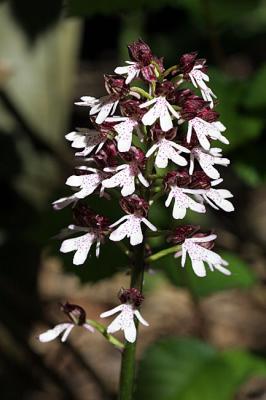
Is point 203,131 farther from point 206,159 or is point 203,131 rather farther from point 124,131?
point 124,131

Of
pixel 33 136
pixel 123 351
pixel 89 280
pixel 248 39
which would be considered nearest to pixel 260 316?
pixel 248 39

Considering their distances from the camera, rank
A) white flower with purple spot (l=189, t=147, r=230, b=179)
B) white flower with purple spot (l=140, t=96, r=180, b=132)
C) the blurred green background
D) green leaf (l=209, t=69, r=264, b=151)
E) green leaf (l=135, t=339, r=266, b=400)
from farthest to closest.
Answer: green leaf (l=209, t=69, r=264, b=151) < the blurred green background < green leaf (l=135, t=339, r=266, b=400) < white flower with purple spot (l=189, t=147, r=230, b=179) < white flower with purple spot (l=140, t=96, r=180, b=132)

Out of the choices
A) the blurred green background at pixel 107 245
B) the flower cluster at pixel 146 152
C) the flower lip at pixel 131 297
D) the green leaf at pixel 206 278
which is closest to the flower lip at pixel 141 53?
the flower cluster at pixel 146 152

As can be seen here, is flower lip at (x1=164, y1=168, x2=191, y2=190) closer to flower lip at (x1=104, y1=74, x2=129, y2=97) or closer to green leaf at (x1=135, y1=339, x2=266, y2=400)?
flower lip at (x1=104, y1=74, x2=129, y2=97)

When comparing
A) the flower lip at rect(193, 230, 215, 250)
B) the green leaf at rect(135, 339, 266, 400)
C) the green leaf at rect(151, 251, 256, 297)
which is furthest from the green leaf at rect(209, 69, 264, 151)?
the flower lip at rect(193, 230, 215, 250)

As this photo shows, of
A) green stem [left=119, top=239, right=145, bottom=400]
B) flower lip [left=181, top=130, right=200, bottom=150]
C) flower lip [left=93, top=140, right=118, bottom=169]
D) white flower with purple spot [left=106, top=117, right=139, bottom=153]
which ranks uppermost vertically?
white flower with purple spot [left=106, top=117, right=139, bottom=153]

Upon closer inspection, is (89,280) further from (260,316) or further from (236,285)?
(260,316)

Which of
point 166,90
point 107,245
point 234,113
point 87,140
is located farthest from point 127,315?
point 234,113

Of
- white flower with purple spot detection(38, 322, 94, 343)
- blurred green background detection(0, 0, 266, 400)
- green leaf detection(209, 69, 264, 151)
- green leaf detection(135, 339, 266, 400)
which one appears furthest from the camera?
green leaf detection(209, 69, 264, 151)
